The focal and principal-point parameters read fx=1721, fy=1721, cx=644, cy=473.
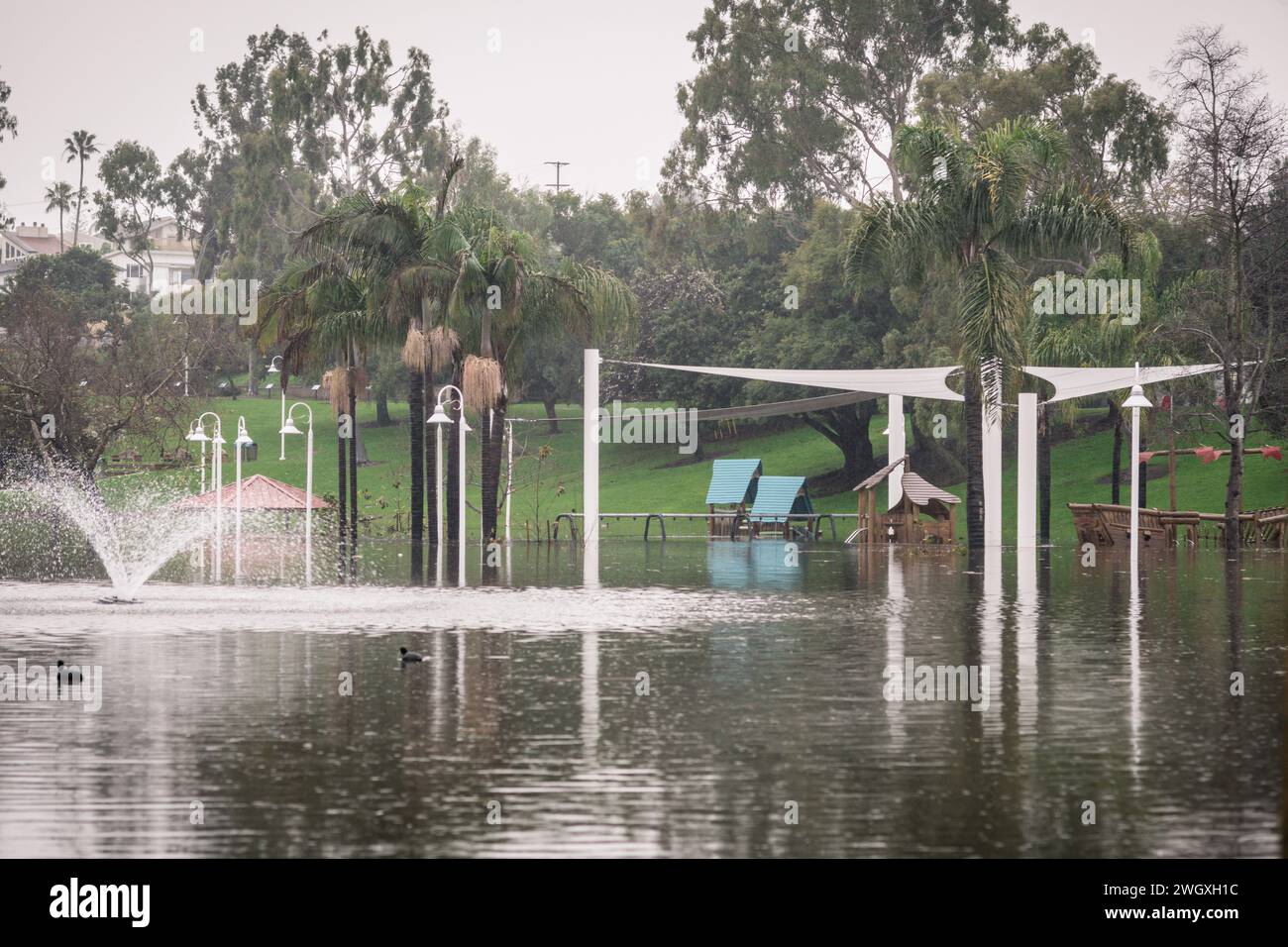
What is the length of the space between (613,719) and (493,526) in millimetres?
23727

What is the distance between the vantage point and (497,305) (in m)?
35.4

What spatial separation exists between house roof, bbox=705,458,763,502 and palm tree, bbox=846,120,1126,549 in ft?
40.1

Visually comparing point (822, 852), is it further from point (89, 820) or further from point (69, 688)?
point (69, 688)

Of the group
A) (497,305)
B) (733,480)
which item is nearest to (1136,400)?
(497,305)

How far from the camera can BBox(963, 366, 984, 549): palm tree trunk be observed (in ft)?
101

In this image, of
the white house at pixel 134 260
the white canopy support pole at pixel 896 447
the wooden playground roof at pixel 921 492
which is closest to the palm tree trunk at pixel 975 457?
the wooden playground roof at pixel 921 492

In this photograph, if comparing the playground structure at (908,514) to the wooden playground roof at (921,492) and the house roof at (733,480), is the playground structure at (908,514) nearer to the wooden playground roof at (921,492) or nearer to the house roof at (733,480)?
the wooden playground roof at (921,492)

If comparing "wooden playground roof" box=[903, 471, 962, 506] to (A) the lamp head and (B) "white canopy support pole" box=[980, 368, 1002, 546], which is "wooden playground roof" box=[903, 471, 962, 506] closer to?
(B) "white canopy support pole" box=[980, 368, 1002, 546]

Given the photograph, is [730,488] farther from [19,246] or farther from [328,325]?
[19,246]

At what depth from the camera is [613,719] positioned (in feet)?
40.3

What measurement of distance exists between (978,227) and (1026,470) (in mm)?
5473

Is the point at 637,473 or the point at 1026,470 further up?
the point at 637,473

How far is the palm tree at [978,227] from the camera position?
30.2 m
